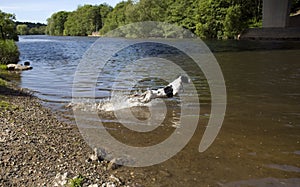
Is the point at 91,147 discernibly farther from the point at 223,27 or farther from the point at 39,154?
the point at 223,27

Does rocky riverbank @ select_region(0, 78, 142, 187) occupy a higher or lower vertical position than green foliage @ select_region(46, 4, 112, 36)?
lower

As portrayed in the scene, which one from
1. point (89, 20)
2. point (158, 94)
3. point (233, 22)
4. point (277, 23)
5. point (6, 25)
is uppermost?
point (89, 20)

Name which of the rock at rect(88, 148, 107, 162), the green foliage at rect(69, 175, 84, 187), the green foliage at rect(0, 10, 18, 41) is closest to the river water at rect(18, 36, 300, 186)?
the rock at rect(88, 148, 107, 162)

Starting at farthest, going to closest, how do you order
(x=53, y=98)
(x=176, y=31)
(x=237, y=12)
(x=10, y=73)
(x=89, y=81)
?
(x=176, y=31) → (x=237, y=12) → (x=10, y=73) → (x=89, y=81) → (x=53, y=98)

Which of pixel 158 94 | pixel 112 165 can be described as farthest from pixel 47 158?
pixel 158 94

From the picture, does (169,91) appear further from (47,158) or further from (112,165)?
(47,158)

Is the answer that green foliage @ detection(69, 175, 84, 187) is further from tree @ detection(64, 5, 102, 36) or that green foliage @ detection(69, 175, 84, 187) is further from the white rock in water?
tree @ detection(64, 5, 102, 36)

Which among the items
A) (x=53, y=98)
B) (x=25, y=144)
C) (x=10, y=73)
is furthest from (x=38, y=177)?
(x=10, y=73)

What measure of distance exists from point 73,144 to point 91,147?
1.75 ft

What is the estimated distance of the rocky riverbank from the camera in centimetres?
656

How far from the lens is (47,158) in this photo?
7602mm

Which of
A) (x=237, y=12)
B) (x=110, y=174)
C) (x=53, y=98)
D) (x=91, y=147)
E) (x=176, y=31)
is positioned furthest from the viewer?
(x=176, y=31)

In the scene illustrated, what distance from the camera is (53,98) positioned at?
629 inches

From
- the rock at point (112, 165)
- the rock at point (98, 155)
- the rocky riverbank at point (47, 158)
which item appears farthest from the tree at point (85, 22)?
the rock at point (112, 165)
